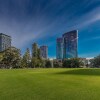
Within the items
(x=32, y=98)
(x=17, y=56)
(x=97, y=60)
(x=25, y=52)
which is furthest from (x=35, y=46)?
(x=32, y=98)

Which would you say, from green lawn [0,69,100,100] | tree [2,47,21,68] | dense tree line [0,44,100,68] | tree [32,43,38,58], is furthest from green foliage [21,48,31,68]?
green lawn [0,69,100,100]

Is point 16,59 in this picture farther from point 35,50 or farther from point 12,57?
point 35,50

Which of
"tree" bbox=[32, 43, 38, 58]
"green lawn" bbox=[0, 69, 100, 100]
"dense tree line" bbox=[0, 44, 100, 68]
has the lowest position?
"green lawn" bbox=[0, 69, 100, 100]

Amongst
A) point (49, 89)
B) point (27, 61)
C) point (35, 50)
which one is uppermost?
point (35, 50)

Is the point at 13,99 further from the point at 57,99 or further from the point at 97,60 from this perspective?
the point at 97,60

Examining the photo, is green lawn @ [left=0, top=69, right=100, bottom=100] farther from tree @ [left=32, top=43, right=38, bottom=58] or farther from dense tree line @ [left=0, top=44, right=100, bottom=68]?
tree @ [left=32, top=43, right=38, bottom=58]

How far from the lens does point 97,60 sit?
15288 centimetres

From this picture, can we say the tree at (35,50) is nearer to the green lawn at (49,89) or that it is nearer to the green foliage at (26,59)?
the green foliage at (26,59)

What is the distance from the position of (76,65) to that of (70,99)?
455ft

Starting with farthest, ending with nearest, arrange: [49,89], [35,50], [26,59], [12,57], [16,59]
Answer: [35,50]
[26,59]
[16,59]
[12,57]
[49,89]

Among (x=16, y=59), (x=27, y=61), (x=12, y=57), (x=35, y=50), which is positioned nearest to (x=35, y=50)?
(x=35, y=50)

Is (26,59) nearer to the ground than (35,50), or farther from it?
nearer to the ground

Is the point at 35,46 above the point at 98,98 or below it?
above

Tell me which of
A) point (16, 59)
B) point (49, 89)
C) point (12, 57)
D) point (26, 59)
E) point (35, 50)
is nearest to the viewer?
point (49, 89)
